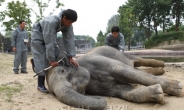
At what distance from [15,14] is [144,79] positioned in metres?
21.9

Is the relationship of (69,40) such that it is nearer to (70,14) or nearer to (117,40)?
(70,14)

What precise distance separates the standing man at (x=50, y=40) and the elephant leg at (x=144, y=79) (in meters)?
0.68

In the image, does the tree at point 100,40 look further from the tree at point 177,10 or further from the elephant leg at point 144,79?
the elephant leg at point 144,79

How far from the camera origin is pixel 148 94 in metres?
3.58

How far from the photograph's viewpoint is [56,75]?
3686 millimetres

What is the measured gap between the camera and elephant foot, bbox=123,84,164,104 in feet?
11.5

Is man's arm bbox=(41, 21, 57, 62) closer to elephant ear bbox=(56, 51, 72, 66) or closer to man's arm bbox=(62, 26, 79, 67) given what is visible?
elephant ear bbox=(56, 51, 72, 66)

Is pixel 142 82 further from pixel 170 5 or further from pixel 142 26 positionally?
pixel 142 26

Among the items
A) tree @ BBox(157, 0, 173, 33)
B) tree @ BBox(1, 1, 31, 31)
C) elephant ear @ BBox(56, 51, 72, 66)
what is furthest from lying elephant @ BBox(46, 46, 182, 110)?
tree @ BBox(157, 0, 173, 33)

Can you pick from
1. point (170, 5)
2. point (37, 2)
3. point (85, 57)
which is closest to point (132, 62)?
point (85, 57)

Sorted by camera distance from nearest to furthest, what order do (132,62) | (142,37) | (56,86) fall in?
(56,86) → (132,62) → (142,37)

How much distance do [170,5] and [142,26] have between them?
180 inches

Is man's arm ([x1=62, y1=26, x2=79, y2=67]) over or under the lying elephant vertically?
over

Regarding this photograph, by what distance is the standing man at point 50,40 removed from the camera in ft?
12.7
